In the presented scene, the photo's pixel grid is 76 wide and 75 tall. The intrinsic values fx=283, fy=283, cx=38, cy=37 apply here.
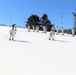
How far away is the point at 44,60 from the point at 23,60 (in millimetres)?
1088

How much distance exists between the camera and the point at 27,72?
1099 cm

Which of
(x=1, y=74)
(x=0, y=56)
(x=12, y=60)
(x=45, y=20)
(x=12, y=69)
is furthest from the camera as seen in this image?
(x=45, y=20)

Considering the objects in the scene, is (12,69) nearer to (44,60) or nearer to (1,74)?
(1,74)

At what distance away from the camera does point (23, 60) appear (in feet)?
44.2

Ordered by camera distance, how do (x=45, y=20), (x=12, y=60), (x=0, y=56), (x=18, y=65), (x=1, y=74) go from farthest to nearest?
(x=45, y=20)
(x=0, y=56)
(x=12, y=60)
(x=18, y=65)
(x=1, y=74)

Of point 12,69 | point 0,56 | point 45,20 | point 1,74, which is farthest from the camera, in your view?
point 45,20

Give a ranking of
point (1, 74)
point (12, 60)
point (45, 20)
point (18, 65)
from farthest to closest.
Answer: point (45, 20) < point (12, 60) < point (18, 65) < point (1, 74)

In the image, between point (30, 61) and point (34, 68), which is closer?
point (34, 68)

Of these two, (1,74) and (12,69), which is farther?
(12,69)

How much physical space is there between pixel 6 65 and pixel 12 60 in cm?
126

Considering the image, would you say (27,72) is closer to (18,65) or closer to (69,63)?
(18,65)

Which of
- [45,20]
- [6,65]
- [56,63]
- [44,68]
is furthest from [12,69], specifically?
[45,20]

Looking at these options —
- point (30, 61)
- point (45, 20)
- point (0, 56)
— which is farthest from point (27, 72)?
point (45, 20)

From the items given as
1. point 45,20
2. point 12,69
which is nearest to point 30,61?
point 12,69
